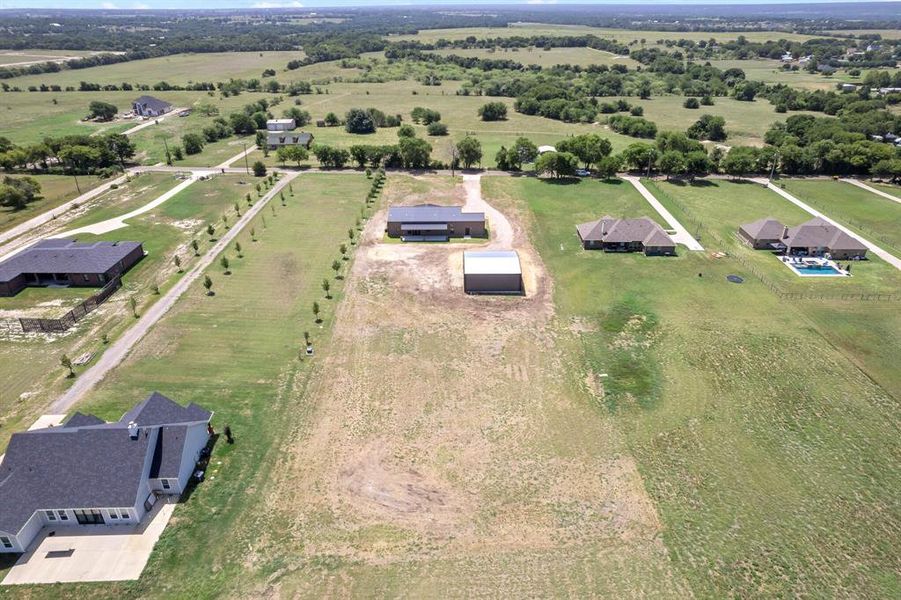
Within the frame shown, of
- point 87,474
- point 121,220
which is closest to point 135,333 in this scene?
point 87,474

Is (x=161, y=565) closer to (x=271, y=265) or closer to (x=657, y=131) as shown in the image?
(x=271, y=265)

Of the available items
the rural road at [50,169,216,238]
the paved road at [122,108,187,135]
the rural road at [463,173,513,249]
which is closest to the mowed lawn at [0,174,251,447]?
the rural road at [50,169,216,238]

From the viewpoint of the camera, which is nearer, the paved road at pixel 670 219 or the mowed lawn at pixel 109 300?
the mowed lawn at pixel 109 300

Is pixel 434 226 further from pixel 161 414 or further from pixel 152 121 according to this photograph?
pixel 152 121

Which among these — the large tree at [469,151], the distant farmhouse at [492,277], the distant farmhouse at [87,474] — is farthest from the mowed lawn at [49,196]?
the distant farmhouse at [492,277]

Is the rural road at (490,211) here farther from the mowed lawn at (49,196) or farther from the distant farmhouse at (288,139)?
the mowed lawn at (49,196)

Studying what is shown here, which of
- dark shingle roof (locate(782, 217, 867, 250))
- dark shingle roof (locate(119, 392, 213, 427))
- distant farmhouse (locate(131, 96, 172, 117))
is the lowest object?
dark shingle roof (locate(782, 217, 867, 250))

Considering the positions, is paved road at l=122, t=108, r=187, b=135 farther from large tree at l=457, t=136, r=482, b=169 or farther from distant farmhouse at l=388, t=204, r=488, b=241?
distant farmhouse at l=388, t=204, r=488, b=241
